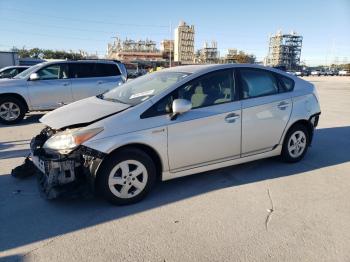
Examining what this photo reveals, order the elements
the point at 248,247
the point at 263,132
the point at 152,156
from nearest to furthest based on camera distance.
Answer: the point at 248,247 < the point at 152,156 < the point at 263,132

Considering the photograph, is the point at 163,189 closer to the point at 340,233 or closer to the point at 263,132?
the point at 263,132

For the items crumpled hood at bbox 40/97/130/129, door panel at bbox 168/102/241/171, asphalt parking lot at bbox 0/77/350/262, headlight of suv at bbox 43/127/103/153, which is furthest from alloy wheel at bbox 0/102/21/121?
door panel at bbox 168/102/241/171

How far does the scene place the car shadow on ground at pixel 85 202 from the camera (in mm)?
3312

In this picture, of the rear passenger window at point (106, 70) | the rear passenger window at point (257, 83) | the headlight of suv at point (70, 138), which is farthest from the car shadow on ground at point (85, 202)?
the rear passenger window at point (106, 70)

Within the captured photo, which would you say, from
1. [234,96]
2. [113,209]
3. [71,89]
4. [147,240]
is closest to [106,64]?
[71,89]

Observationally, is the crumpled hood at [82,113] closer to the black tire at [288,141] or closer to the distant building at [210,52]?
the black tire at [288,141]

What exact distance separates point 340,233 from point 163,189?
210 cm

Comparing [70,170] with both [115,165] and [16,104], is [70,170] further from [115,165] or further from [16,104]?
[16,104]

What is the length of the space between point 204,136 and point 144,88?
1.10 metres

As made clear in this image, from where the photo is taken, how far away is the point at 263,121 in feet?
15.6

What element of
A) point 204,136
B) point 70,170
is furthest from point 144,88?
point 70,170

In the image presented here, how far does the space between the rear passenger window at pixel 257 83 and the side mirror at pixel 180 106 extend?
3.51 feet

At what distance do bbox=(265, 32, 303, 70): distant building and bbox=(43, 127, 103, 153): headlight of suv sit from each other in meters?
133

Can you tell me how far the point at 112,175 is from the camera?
368 cm
